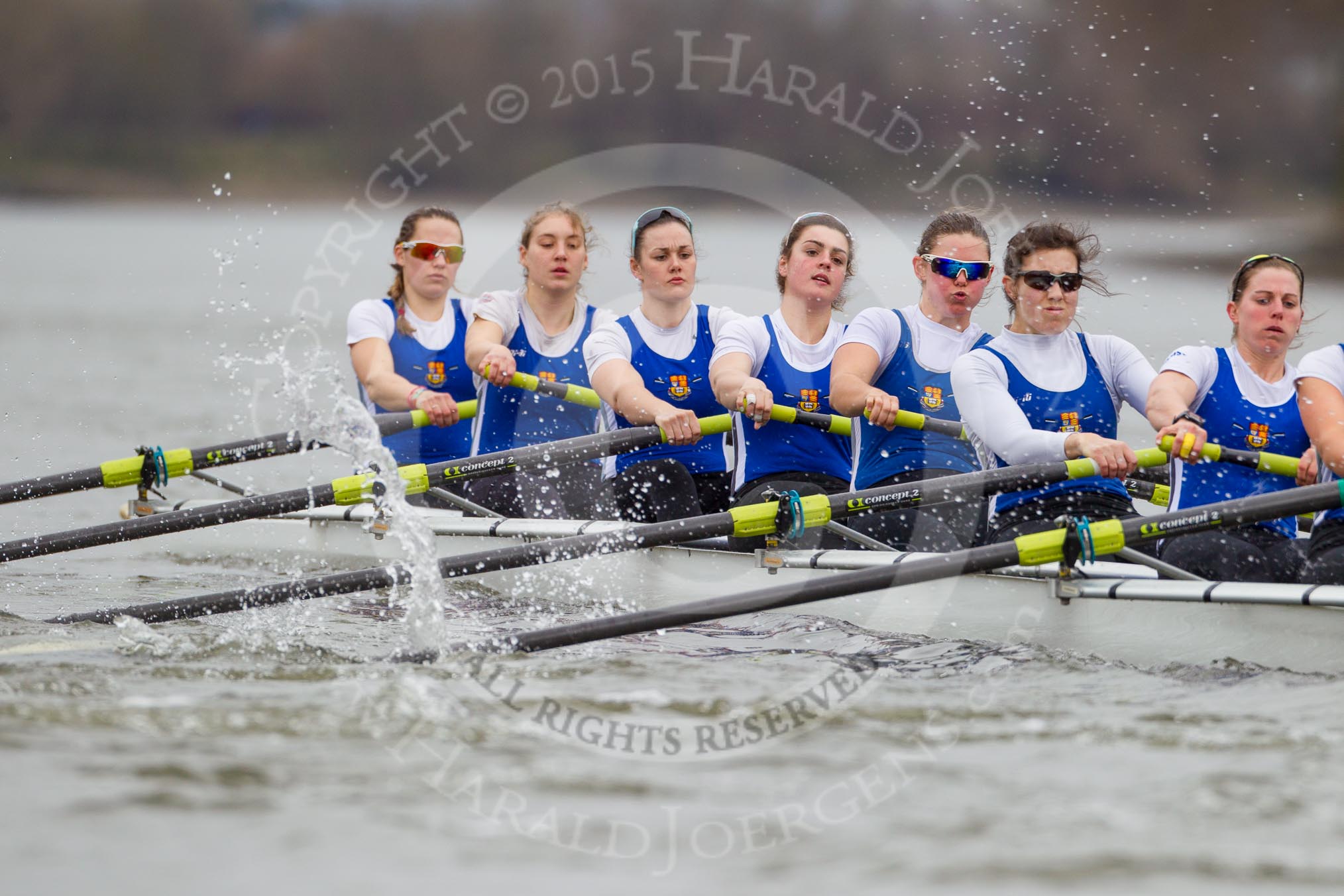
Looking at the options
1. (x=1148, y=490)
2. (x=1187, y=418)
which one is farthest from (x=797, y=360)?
(x=1187, y=418)

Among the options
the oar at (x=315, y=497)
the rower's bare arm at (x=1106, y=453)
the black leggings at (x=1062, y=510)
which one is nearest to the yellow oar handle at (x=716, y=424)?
the oar at (x=315, y=497)

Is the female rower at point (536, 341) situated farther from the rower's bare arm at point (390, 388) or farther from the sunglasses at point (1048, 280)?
the sunglasses at point (1048, 280)

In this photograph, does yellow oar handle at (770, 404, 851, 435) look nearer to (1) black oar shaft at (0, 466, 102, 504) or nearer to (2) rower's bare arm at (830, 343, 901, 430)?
(2) rower's bare arm at (830, 343, 901, 430)

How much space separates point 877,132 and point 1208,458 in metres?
20.1

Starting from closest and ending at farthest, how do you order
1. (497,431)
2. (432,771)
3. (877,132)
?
1. (432,771)
2. (497,431)
3. (877,132)

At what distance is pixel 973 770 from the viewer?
123 inches

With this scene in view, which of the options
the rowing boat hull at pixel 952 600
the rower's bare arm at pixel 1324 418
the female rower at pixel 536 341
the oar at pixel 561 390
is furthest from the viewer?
the female rower at pixel 536 341

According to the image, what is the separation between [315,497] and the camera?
4.88 m

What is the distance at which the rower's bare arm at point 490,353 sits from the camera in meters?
5.61

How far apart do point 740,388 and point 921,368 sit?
0.63m

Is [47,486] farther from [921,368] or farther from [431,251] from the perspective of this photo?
[921,368]

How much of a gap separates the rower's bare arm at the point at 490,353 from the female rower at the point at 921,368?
1.38m

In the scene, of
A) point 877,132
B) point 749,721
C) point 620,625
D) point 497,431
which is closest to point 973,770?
point 749,721

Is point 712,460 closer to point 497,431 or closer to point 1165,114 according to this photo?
point 497,431
